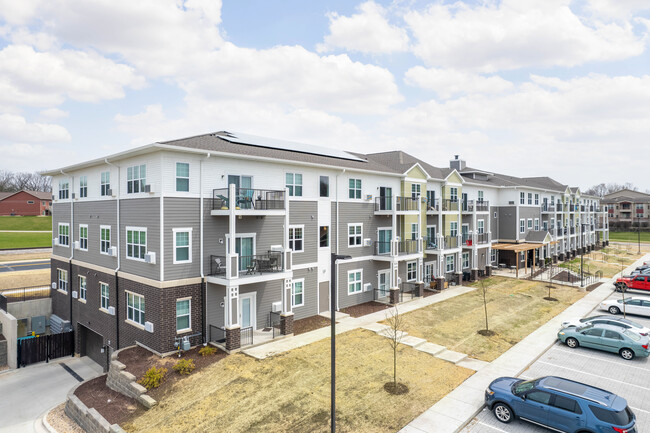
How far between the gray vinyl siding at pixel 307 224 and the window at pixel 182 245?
20.2ft

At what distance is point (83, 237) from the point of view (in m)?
24.0

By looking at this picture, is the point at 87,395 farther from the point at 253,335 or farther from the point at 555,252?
the point at 555,252

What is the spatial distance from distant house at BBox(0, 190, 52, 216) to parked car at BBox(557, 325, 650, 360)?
98.4 metres

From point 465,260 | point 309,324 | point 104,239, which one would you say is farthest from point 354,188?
point 465,260

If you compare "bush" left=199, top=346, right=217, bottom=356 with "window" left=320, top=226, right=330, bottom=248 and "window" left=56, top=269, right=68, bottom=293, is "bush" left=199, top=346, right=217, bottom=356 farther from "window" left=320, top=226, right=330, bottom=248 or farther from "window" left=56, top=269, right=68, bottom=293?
"window" left=56, top=269, right=68, bottom=293

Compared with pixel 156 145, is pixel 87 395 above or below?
below

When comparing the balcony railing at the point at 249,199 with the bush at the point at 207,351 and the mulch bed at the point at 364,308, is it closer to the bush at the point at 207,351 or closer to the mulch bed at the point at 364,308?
the bush at the point at 207,351

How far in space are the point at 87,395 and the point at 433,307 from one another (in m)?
19.8

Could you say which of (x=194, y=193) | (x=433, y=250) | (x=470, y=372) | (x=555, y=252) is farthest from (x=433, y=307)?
(x=555, y=252)

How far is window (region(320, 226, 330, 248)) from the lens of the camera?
23.8 m

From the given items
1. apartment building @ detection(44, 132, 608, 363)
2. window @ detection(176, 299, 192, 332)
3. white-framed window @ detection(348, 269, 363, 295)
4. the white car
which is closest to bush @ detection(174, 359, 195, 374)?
apartment building @ detection(44, 132, 608, 363)

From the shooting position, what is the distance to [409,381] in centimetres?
1449

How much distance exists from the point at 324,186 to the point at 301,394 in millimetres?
13325

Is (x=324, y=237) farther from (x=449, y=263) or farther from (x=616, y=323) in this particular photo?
(x=449, y=263)
